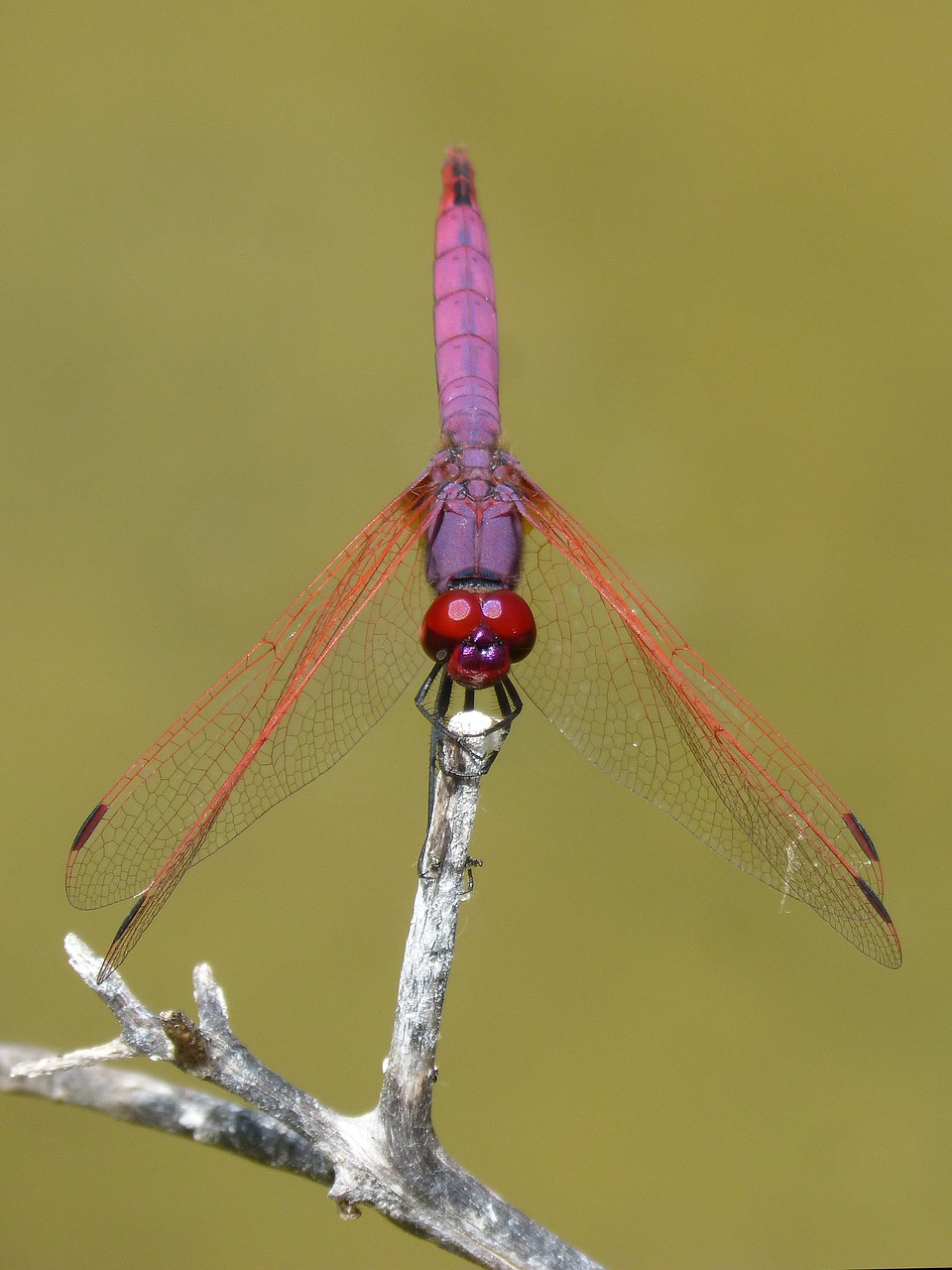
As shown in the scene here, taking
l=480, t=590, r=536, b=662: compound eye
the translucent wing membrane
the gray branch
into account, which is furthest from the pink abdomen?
the gray branch

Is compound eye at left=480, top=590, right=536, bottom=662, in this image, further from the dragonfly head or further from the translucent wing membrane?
the translucent wing membrane

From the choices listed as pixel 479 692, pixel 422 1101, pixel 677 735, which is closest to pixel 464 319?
pixel 479 692

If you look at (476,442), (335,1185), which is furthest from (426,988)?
(476,442)

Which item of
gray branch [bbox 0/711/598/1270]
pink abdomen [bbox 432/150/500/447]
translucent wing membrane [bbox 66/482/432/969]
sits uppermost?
pink abdomen [bbox 432/150/500/447]

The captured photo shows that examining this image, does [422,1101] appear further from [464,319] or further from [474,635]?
[464,319]

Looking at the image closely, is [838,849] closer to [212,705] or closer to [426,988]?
[426,988]
